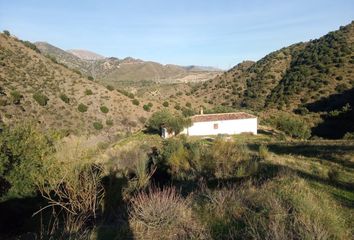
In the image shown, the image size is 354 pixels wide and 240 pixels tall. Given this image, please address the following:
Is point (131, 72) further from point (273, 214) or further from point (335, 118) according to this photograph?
point (273, 214)

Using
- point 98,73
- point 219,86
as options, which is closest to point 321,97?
point 219,86

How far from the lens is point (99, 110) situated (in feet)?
189

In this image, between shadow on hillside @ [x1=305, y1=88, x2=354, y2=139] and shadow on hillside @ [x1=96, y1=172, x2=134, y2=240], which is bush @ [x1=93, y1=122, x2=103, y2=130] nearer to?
shadow on hillside @ [x1=305, y1=88, x2=354, y2=139]

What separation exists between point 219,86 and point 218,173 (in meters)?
77.3

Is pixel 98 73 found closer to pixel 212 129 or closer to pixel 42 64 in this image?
pixel 42 64

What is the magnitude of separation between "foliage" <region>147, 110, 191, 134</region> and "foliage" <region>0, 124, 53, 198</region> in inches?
1117

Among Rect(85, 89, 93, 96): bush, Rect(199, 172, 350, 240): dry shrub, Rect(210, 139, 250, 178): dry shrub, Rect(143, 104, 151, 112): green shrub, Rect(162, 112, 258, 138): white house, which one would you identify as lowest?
Rect(162, 112, 258, 138): white house

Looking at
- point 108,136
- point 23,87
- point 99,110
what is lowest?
point 108,136

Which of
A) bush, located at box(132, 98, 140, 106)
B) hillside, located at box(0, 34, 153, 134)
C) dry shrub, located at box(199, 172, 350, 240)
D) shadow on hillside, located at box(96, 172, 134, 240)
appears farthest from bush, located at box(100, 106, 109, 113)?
dry shrub, located at box(199, 172, 350, 240)

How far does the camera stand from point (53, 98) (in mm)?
54281

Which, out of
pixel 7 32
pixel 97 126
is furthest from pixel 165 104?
pixel 7 32

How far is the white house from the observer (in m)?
48.4

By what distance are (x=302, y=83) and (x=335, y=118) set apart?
22170mm

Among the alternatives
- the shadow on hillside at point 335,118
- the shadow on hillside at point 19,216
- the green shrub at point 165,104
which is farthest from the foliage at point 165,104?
the shadow on hillside at point 19,216
